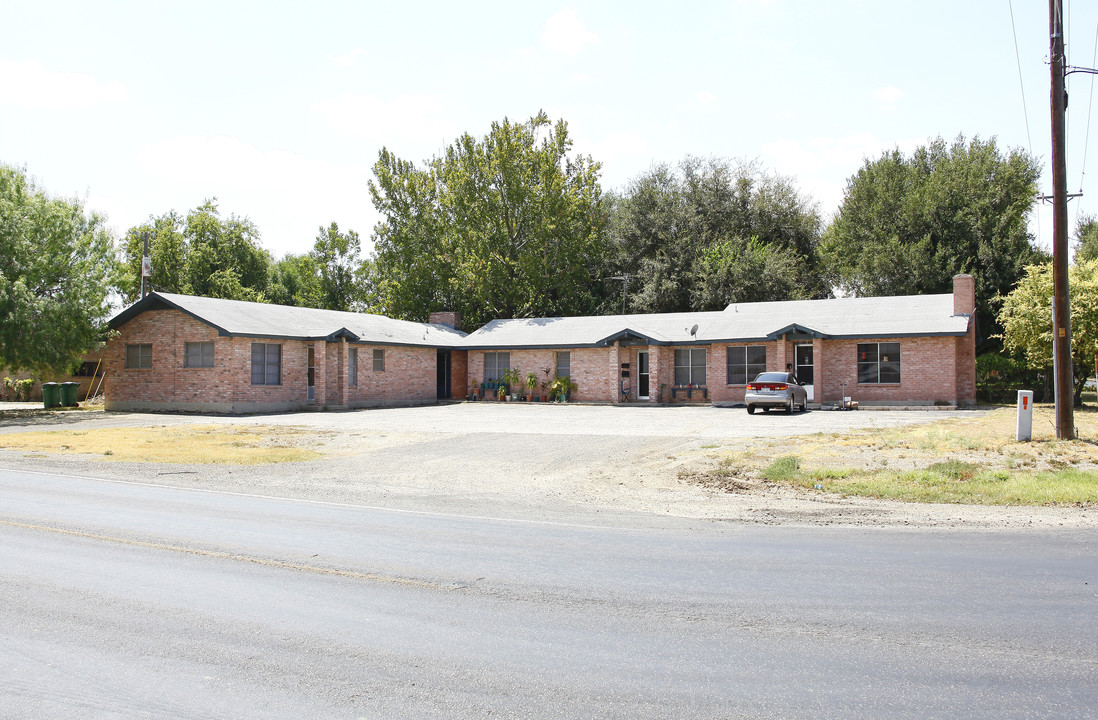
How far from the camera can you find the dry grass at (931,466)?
11.0 metres

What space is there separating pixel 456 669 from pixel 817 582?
3.45m

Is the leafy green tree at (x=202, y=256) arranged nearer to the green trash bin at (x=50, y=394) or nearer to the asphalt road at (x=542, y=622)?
the green trash bin at (x=50, y=394)

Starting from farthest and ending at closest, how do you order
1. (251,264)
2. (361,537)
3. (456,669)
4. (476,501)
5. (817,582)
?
(251,264)
(476,501)
(361,537)
(817,582)
(456,669)

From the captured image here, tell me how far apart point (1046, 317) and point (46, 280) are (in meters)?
40.0

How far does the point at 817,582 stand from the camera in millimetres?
6621

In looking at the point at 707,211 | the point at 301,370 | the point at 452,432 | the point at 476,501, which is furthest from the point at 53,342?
the point at 707,211

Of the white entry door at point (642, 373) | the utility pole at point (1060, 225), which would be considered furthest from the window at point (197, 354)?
the utility pole at point (1060, 225)

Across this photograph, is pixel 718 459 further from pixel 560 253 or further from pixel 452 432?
pixel 560 253

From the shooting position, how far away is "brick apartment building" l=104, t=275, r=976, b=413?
3059cm

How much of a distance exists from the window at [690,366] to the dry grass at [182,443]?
59.7ft

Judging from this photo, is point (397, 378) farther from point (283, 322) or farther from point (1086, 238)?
point (1086, 238)

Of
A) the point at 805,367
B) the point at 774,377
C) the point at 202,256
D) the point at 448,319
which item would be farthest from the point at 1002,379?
the point at 202,256

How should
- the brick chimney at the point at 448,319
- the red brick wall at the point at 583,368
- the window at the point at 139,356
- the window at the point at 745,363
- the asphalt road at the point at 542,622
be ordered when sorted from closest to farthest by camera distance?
the asphalt road at the point at 542,622
the window at the point at 139,356
the window at the point at 745,363
the red brick wall at the point at 583,368
the brick chimney at the point at 448,319

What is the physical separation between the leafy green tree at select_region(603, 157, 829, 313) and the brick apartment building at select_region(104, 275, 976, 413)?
1078 cm
